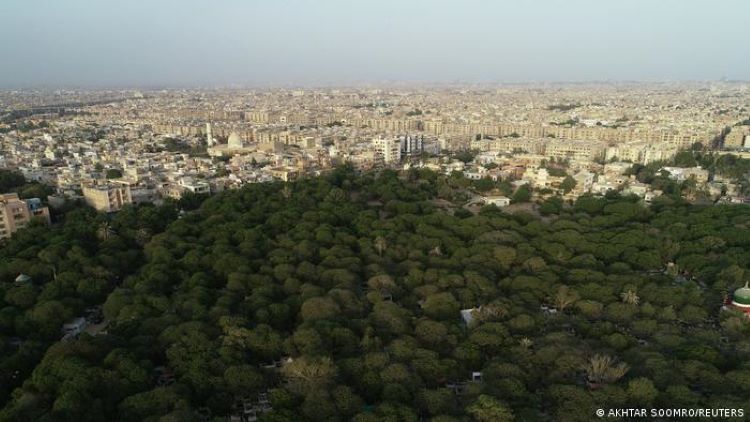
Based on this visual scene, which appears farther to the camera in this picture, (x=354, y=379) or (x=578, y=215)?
(x=578, y=215)

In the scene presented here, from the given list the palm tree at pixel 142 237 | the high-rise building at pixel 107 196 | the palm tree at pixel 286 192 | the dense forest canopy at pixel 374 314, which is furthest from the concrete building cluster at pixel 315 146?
the dense forest canopy at pixel 374 314

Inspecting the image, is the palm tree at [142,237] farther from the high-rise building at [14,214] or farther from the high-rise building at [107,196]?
the high-rise building at [107,196]

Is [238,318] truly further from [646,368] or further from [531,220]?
[531,220]

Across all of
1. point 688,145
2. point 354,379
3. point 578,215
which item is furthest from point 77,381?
point 688,145

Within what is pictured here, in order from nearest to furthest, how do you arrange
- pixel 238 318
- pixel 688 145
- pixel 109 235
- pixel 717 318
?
pixel 238 318 → pixel 717 318 → pixel 109 235 → pixel 688 145

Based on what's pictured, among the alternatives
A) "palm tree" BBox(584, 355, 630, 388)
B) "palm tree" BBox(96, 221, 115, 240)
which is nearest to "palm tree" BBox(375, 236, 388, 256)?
"palm tree" BBox(584, 355, 630, 388)

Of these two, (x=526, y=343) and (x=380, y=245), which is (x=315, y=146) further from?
(x=526, y=343)
